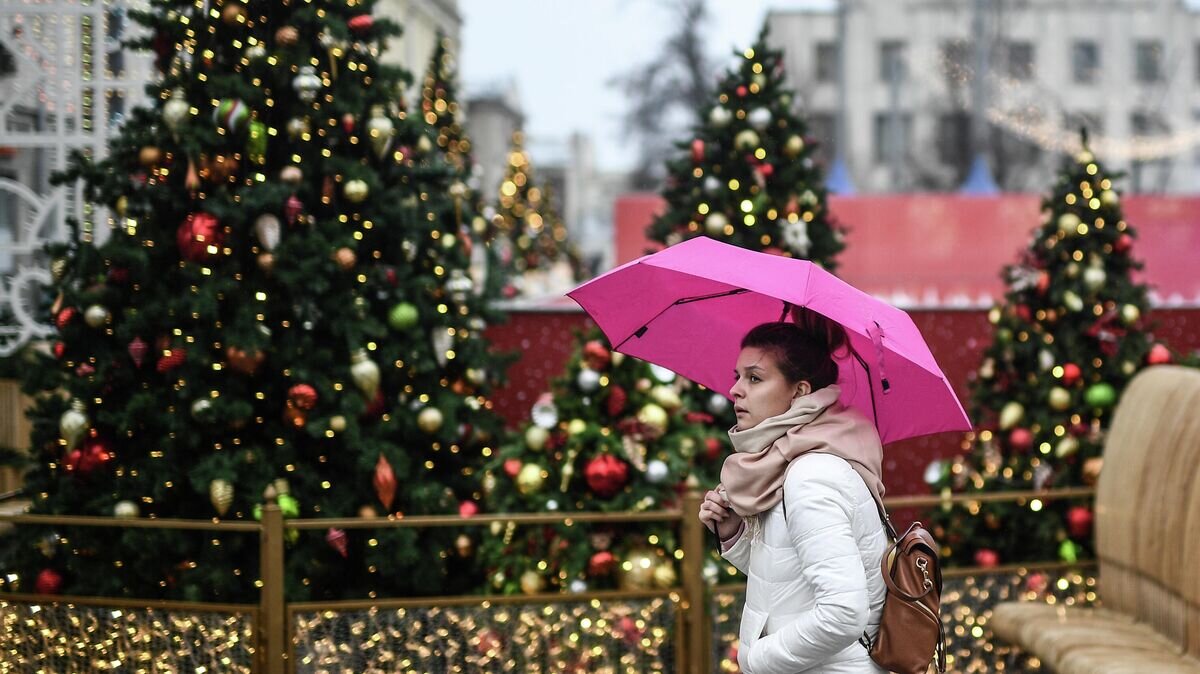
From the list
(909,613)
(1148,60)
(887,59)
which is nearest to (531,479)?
(909,613)

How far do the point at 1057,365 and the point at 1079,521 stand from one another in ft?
3.29

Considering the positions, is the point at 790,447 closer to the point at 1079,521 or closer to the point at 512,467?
the point at 512,467

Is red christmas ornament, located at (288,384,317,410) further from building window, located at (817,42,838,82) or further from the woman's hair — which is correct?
building window, located at (817,42,838,82)

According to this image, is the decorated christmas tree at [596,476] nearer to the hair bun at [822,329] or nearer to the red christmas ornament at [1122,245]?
the hair bun at [822,329]

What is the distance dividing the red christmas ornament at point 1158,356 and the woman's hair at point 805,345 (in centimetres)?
475

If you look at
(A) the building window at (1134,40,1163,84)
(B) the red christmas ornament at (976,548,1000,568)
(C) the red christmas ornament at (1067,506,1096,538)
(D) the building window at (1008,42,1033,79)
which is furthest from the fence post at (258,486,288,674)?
(A) the building window at (1134,40,1163,84)

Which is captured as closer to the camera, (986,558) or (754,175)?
(986,558)

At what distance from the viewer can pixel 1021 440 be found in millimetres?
7133

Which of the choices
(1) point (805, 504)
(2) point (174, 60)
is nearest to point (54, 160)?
(2) point (174, 60)

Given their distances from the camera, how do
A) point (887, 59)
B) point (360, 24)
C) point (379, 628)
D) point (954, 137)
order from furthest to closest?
point (887, 59) < point (954, 137) < point (360, 24) < point (379, 628)

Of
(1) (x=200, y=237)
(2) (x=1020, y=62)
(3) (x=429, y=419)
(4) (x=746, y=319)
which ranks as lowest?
(3) (x=429, y=419)

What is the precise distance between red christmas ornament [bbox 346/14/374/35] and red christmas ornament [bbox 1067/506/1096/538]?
4.79 metres

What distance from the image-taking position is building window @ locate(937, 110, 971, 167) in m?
37.9

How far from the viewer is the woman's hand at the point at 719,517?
10.6ft
